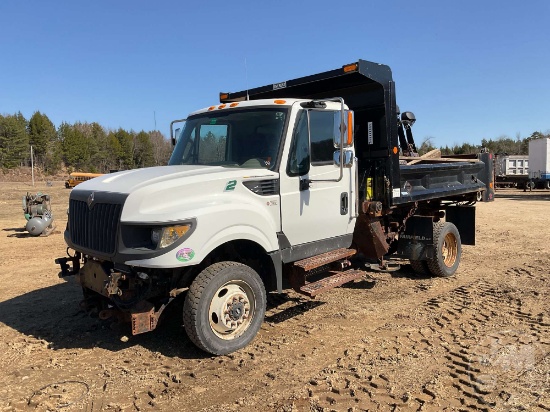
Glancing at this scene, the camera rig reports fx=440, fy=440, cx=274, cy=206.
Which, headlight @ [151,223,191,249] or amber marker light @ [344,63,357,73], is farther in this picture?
amber marker light @ [344,63,357,73]

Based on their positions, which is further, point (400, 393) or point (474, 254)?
point (474, 254)

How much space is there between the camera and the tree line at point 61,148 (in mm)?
71250

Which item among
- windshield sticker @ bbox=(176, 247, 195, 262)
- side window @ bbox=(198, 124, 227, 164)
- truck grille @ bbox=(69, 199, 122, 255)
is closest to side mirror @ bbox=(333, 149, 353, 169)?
side window @ bbox=(198, 124, 227, 164)

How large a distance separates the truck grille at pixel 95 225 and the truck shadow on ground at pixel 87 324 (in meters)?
0.87

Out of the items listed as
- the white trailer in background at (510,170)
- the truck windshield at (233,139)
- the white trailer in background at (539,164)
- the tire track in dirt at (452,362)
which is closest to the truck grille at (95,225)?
the truck windshield at (233,139)

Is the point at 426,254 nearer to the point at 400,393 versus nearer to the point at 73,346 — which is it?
the point at 400,393

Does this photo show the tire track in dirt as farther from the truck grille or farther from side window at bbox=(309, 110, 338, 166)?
the truck grille

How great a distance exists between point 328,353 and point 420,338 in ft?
3.50

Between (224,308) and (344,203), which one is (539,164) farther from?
(224,308)

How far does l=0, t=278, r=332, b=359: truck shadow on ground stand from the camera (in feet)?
15.1

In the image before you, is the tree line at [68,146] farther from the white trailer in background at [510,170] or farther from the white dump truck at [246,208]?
the white dump truck at [246,208]

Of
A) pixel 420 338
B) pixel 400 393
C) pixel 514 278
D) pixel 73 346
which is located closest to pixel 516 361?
pixel 420 338

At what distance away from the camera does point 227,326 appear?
4336 millimetres

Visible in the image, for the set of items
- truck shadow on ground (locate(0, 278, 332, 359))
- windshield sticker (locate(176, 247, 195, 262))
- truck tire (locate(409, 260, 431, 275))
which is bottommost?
truck shadow on ground (locate(0, 278, 332, 359))
